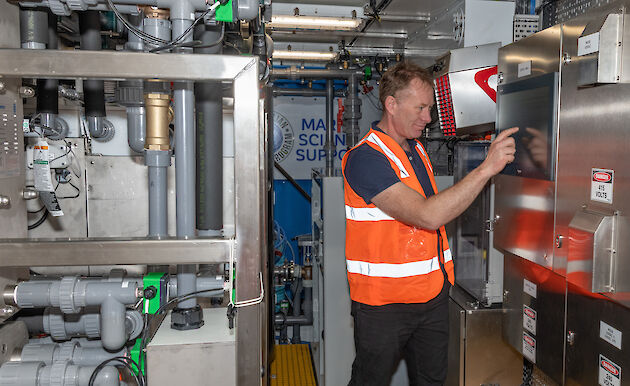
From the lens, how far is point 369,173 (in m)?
1.84

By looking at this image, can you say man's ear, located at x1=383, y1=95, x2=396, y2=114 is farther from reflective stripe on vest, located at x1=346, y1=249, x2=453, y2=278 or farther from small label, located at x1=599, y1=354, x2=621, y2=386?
small label, located at x1=599, y1=354, x2=621, y2=386

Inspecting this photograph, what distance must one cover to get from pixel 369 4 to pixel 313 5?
1.42 feet

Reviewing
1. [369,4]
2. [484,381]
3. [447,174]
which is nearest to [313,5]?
[369,4]

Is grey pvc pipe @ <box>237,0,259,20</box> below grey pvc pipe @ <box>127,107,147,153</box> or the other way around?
the other way around

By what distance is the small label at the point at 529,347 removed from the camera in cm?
198

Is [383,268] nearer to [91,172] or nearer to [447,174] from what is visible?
[91,172]

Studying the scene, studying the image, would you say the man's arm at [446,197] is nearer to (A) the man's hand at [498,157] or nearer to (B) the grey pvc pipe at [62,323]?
(A) the man's hand at [498,157]

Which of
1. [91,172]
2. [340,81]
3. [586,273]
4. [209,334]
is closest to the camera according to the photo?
[209,334]

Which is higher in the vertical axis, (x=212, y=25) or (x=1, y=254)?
(x=212, y=25)

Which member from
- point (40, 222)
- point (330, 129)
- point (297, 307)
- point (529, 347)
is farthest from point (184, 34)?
point (330, 129)

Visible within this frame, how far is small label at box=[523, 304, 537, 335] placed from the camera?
6.47ft

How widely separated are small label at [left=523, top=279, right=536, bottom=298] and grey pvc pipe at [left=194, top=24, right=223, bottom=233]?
132 centimetres

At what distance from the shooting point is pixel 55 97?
1.99 m

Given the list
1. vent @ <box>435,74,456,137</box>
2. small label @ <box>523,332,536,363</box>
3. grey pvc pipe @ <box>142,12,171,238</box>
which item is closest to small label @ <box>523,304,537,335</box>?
small label @ <box>523,332,536,363</box>
